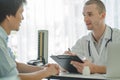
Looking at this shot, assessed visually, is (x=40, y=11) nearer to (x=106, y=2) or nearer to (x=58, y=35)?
(x=58, y=35)

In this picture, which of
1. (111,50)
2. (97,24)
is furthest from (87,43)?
(111,50)

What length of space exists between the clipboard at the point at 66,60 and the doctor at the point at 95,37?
324 mm

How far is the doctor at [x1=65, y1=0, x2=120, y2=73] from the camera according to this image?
2688mm

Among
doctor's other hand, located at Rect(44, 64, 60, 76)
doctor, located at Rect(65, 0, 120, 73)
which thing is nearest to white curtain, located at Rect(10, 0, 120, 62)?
doctor, located at Rect(65, 0, 120, 73)

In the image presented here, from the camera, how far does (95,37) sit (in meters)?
2.84

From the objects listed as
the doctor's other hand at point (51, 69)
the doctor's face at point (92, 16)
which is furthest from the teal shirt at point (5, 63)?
the doctor's face at point (92, 16)

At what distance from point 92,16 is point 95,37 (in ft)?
0.71

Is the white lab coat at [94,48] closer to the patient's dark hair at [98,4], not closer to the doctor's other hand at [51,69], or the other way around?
the patient's dark hair at [98,4]

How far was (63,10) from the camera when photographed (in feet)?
12.1

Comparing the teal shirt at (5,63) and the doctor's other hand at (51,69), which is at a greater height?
the teal shirt at (5,63)

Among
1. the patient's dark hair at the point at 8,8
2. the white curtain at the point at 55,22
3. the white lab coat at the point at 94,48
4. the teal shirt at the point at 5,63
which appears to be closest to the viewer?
the teal shirt at the point at 5,63

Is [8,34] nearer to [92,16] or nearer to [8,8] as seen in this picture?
[8,8]

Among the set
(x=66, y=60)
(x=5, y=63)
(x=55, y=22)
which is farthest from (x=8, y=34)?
(x=55, y=22)

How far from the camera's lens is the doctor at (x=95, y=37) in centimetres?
269
